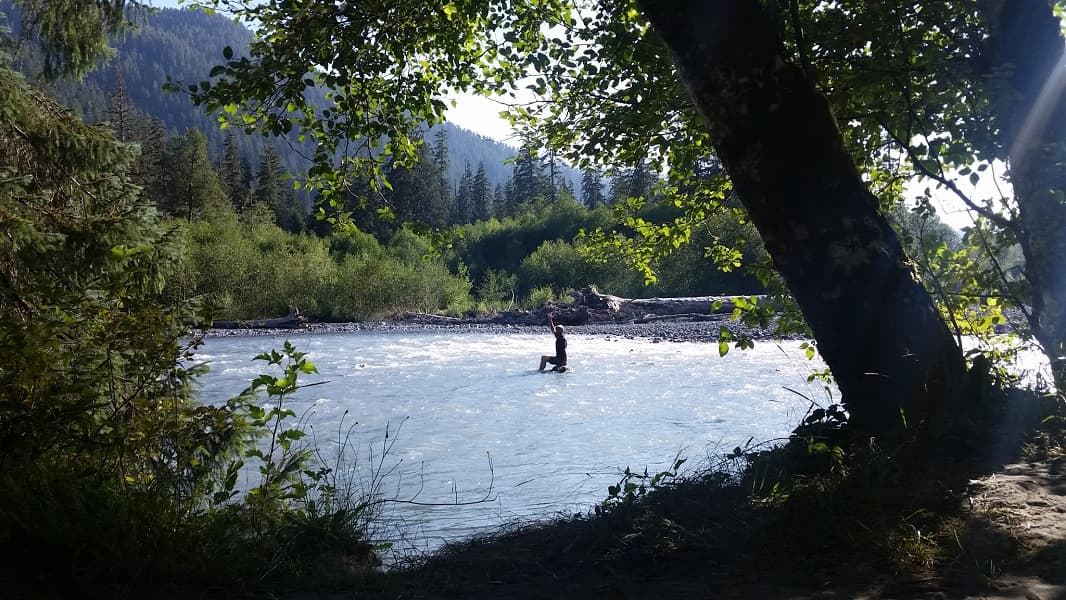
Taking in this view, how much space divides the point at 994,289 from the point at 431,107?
4.29 meters

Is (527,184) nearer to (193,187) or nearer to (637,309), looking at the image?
(193,187)

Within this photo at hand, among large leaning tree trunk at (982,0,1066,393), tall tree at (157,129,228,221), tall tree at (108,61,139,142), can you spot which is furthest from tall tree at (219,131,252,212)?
large leaning tree trunk at (982,0,1066,393)

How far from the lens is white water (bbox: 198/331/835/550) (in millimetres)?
7602

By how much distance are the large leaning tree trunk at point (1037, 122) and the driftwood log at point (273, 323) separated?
32.2m

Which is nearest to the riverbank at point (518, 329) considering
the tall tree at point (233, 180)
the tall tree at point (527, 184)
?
the tall tree at point (233, 180)

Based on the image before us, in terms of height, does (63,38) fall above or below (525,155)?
above

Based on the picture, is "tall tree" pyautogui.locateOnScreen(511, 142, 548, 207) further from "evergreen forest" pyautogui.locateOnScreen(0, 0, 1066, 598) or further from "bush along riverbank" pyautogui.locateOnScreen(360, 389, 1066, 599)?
"bush along riverbank" pyautogui.locateOnScreen(360, 389, 1066, 599)

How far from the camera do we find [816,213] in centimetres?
379

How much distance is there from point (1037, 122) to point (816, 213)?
5.13 feet

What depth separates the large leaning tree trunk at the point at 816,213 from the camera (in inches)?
148

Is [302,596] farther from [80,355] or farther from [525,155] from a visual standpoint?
[525,155]

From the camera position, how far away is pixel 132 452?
163 inches

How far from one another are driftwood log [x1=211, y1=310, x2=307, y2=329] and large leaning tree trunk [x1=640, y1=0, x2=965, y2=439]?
31.7 m

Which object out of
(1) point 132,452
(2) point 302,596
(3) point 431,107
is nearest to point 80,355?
(1) point 132,452
